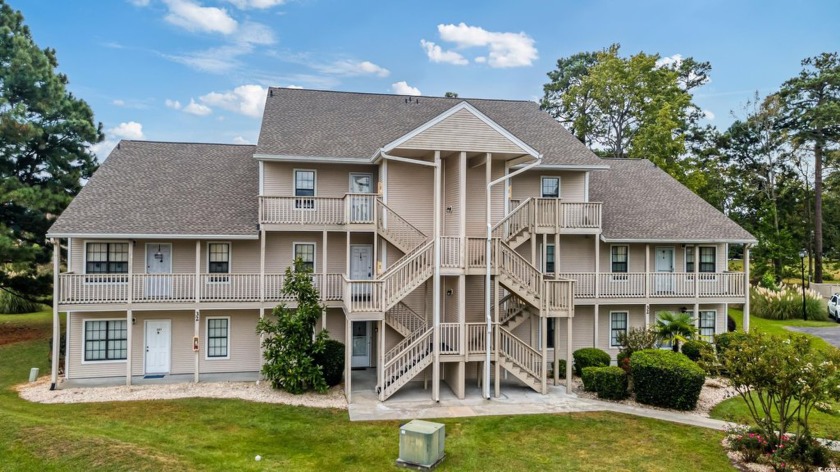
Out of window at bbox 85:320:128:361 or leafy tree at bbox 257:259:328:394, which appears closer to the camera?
leafy tree at bbox 257:259:328:394

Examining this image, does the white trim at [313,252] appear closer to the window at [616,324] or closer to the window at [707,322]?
the window at [616,324]

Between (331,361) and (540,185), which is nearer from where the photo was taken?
(331,361)

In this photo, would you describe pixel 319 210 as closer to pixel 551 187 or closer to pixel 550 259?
pixel 551 187

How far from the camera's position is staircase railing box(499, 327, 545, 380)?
53.5 ft

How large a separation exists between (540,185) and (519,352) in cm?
729

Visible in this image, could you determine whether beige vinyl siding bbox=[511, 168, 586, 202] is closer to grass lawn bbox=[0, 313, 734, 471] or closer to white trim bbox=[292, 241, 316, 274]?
white trim bbox=[292, 241, 316, 274]

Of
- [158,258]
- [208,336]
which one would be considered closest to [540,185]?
[208,336]

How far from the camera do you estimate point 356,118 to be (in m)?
21.7

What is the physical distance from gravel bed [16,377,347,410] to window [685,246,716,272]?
50.2 feet

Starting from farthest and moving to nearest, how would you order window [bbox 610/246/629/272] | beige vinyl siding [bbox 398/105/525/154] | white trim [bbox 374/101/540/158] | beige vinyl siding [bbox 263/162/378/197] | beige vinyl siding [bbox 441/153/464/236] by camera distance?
window [bbox 610/246/629/272] → beige vinyl siding [bbox 263/162/378/197] → beige vinyl siding [bbox 441/153/464/236] → beige vinyl siding [bbox 398/105/525/154] → white trim [bbox 374/101/540/158]

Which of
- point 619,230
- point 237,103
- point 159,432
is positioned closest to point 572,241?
point 619,230

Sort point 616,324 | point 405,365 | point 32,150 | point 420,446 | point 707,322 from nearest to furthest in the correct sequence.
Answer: point 420,446, point 405,365, point 616,324, point 707,322, point 32,150

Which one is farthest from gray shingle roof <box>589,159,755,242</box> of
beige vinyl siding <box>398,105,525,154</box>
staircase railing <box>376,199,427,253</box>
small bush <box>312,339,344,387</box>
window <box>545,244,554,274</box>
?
small bush <box>312,339,344,387</box>

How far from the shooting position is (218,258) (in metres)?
18.6
